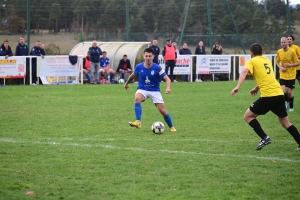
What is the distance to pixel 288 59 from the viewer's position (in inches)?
551

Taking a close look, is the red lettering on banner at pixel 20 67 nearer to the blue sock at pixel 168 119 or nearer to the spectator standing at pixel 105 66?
the spectator standing at pixel 105 66

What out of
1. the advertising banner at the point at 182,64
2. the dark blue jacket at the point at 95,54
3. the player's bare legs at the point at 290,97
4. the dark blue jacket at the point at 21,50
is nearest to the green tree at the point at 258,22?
the advertising banner at the point at 182,64

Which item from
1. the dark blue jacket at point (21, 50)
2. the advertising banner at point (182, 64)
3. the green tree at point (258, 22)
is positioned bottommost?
the advertising banner at point (182, 64)

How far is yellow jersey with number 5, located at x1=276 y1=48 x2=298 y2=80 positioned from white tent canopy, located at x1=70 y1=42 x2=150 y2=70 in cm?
1314

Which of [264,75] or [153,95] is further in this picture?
[153,95]

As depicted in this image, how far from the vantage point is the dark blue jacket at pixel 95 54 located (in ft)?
77.8

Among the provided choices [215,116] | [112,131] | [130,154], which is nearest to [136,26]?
[215,116]

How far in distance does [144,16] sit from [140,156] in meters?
22.9

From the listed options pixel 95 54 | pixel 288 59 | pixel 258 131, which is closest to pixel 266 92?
pixel 258 131

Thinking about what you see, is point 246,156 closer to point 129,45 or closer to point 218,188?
point 218,188

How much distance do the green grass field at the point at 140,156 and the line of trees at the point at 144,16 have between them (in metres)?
13.1

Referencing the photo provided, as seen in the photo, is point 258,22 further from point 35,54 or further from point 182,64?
point 35,54

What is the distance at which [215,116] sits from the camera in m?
13.4

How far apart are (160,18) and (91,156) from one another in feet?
76.0
